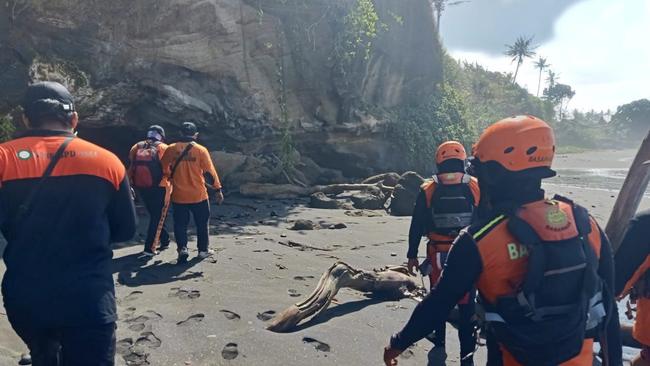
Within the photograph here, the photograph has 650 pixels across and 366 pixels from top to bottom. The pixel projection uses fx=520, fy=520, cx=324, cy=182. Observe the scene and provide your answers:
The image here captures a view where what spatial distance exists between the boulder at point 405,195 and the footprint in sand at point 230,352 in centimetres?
914

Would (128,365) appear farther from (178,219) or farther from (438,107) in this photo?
(438,107)

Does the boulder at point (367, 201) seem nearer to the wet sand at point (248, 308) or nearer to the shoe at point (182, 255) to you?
the wet sand at point (248, 308)

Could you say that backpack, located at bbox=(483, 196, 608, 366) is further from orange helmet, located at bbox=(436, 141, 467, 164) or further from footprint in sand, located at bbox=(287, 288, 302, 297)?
Answer: footprint in sand, located at bbox=(287, 288, 302, 297)

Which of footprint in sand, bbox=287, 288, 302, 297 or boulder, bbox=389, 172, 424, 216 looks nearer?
footprint in sand, bbox=287, 288, 302, 297

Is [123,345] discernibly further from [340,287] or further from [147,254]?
[147,254]

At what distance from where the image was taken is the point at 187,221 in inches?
278

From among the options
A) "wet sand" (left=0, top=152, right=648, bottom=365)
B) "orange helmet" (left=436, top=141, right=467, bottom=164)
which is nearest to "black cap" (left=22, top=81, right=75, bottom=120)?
"wet sand" (left=0, top=152, right=648, bottom=365)

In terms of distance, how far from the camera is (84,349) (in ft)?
8.25

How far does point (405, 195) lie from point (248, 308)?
8541mm

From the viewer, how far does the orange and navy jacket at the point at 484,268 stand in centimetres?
215

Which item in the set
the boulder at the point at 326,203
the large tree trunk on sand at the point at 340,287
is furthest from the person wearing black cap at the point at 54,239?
the boulder at the point at 326,203

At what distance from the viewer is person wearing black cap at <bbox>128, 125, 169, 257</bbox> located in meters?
7.06

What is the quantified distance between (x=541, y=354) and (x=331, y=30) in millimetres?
15931

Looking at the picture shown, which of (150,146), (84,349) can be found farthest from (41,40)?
(84,349)
